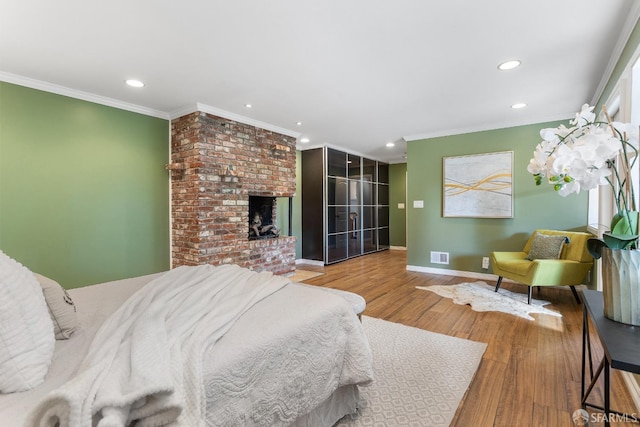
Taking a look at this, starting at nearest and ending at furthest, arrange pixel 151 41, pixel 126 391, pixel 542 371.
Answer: pixel 126 391 < pixel 542 371 < pixel 151 41

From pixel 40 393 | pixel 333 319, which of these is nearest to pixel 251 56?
pixel 333 319

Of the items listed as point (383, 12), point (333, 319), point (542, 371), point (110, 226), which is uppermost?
point (383, 12)

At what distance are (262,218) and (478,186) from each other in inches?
132

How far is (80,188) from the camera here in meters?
3.23

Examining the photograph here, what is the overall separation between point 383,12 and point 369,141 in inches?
145

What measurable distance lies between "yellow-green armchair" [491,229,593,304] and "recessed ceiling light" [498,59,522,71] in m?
2.01

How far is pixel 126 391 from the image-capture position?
0.79 metres

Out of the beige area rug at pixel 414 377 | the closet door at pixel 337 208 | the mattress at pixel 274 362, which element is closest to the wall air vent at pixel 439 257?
the closet door at pixel 337 208

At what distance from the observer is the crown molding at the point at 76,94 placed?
9.10 feet

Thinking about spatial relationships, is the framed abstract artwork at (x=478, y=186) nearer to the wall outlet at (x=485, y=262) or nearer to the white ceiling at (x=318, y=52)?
the wall outlet at (x=485, y=262)

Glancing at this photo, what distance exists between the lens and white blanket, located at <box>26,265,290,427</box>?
2.34 feet

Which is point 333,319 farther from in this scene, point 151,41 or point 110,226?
point 110,226

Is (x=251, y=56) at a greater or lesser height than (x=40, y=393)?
greater

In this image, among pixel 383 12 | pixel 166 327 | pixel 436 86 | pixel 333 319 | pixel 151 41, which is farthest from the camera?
pixel 436 86
